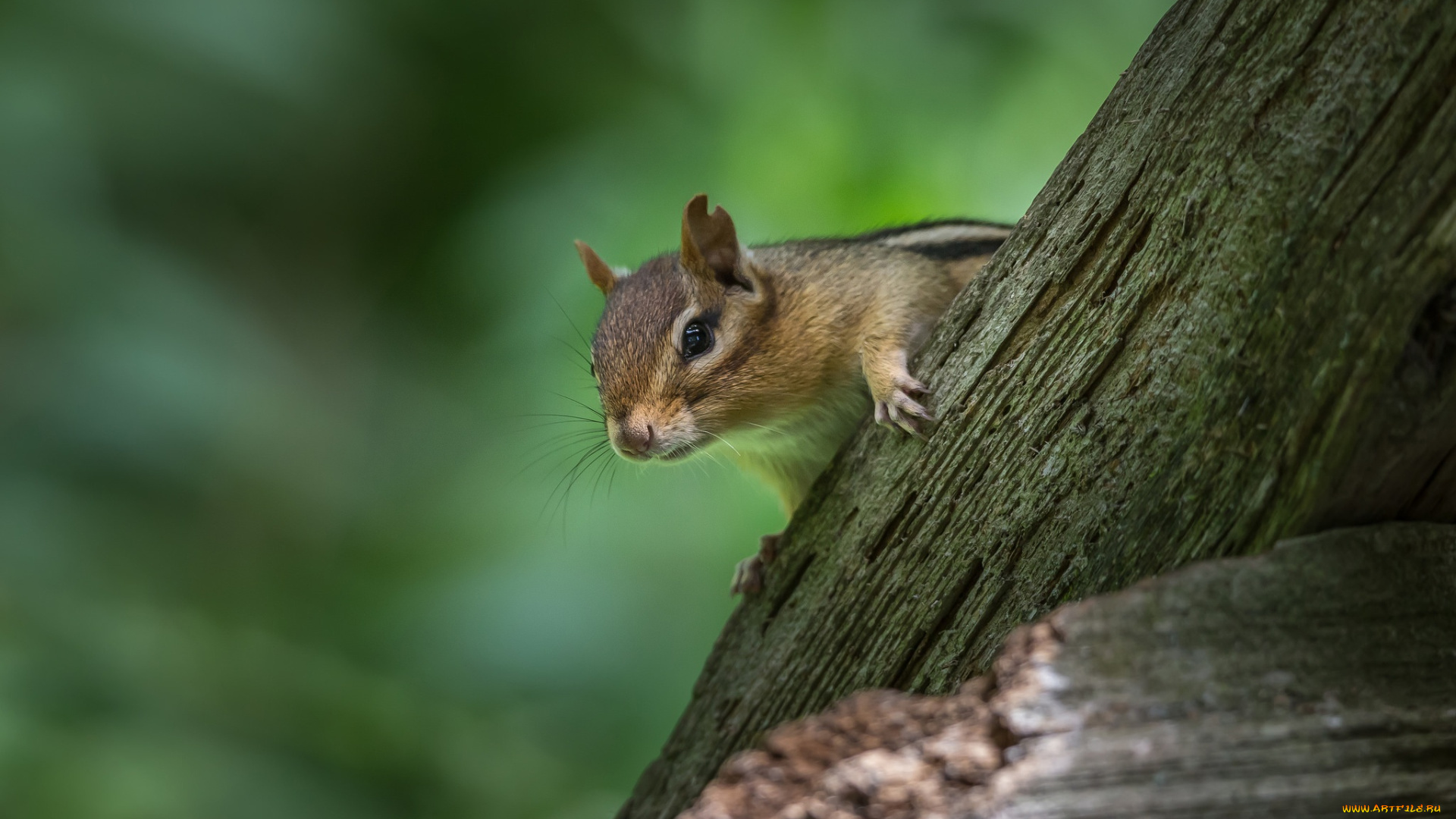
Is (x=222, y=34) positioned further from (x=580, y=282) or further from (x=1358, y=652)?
(x=1358, y=652)

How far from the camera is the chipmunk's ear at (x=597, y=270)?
8.39 feet

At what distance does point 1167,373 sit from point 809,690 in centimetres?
78

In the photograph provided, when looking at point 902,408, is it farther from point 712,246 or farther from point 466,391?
point 466,391

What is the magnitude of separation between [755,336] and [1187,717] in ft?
4.80

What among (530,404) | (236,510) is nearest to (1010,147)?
(530,404)

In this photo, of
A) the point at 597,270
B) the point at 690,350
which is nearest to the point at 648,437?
the point at 690,350

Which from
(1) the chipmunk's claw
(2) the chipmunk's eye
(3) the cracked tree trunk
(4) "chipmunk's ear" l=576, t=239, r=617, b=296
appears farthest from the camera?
(4) "chipmunk's ear" l=576, t=239, r=617, b=296

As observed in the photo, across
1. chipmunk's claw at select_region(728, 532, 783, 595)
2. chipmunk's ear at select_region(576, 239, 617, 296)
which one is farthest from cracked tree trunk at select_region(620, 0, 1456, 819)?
chipmunk's ear at select_region(576, 239, 617, 296)

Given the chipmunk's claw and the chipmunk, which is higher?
the chipmunk

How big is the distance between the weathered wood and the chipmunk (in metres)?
1.05

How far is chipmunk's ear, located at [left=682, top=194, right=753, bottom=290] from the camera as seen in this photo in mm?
2232

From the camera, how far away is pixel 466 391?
11.3 feet

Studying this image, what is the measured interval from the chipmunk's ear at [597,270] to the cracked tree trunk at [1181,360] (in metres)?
1.12

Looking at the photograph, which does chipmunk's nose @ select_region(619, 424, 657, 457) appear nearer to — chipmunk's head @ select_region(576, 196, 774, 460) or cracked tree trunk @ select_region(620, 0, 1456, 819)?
chipmunk's head @ select_region(576, 196, 774, 460)
